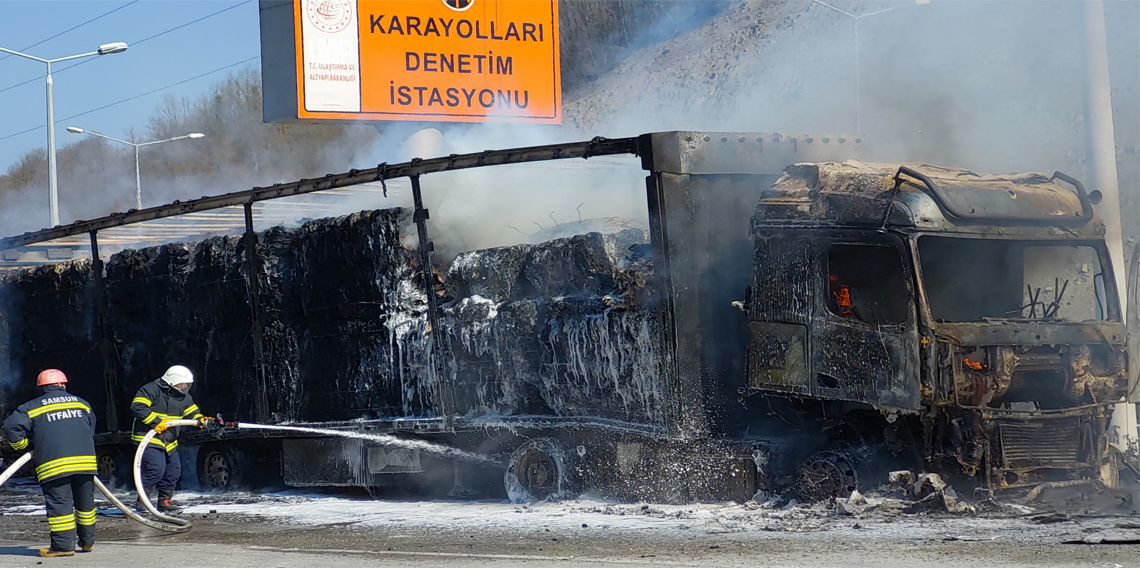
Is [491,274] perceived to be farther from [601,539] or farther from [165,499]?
[165,499]

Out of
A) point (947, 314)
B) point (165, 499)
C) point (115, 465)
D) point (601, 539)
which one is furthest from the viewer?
point (115, 465)

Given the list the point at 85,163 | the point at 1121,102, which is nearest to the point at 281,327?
the point at 1121,102

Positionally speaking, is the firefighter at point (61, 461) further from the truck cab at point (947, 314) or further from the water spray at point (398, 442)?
the truck cab at point (947, 314)

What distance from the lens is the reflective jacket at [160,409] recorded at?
11133 millimetres

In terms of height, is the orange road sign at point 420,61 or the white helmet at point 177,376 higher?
the orange road sign at point 420,61

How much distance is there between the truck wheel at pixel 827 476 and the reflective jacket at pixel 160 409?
5.46m

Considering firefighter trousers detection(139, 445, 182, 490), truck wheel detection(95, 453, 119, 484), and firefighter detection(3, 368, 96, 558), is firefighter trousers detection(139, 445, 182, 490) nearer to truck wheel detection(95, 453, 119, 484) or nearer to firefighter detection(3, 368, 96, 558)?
firefighter detection(3, 368, 96, 558)

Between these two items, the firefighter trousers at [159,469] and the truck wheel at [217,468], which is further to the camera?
the truck wheel at [217,468]

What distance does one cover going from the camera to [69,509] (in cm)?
881

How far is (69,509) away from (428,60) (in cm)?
1700

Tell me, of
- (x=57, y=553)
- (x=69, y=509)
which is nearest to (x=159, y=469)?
(x=69, y=509)

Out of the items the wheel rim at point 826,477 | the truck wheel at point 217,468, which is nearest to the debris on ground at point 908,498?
the wheel rim at point 826,477

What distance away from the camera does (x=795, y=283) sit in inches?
345

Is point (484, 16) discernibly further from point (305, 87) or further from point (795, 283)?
point (795, 283)
